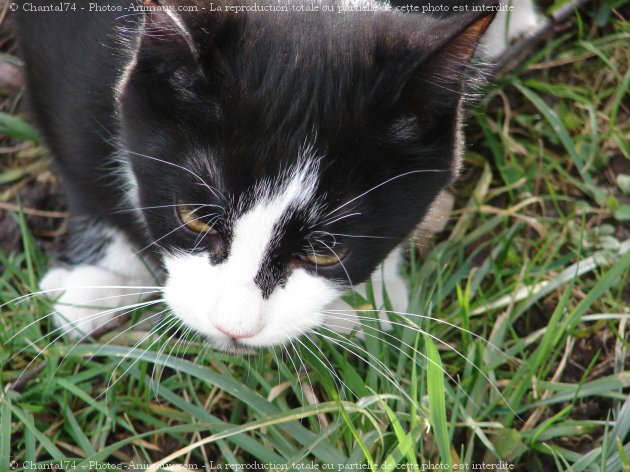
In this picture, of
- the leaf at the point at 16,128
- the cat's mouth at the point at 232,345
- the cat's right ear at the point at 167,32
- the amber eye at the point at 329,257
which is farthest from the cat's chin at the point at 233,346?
the leaf at the point at 16,128

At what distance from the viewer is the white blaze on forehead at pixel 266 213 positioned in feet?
4.49

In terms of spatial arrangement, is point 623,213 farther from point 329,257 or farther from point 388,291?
point 329,257

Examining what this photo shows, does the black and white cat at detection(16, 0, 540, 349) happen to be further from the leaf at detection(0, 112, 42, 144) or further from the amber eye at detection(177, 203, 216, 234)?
the leaf at detection(0, 112, 42, 144)

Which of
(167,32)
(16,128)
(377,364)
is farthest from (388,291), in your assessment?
(16,128)

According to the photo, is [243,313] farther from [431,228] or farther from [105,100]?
[431,228]

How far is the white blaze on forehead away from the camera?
1.37m

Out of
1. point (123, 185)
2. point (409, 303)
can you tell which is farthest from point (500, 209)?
point (123, 185)

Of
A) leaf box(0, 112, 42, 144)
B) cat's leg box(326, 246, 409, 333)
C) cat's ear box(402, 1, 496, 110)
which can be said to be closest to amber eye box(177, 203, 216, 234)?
cat's ear box(402, 1, 496, 110)

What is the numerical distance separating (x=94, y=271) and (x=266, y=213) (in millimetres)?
952

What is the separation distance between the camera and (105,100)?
174 cm

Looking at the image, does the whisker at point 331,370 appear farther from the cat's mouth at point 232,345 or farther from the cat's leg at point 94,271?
the cat's leg at point 94,271

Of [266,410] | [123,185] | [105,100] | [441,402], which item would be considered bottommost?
[266,410]

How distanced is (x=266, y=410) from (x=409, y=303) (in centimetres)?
49

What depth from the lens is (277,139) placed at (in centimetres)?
135
